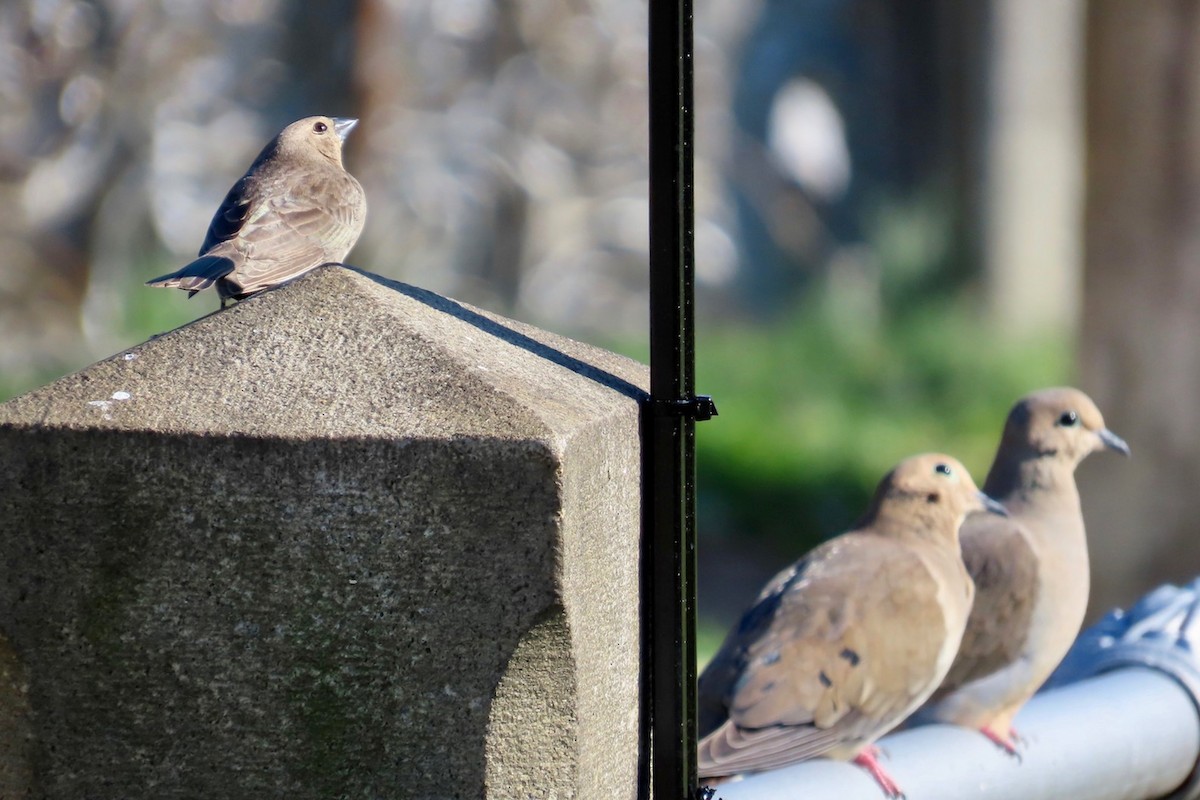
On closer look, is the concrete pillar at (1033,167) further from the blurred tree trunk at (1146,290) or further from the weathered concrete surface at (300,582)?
the weathered concrete surface at (300,582)

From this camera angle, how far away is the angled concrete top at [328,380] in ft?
5.38

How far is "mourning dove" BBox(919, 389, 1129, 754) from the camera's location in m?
3.41

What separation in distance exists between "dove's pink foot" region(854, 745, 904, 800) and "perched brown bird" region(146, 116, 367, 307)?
146 centimetres

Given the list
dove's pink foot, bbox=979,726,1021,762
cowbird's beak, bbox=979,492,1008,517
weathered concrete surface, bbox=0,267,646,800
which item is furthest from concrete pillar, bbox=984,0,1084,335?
weathered concrete surface, bbox=0,267,646,800

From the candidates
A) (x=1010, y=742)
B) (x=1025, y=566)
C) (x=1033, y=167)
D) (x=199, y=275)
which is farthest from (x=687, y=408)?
(x=1033, y=167)

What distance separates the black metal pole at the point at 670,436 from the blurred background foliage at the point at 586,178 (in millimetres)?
7617

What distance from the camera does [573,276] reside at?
10.7m

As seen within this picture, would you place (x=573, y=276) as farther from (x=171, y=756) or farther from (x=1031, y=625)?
(x=171, y=756)

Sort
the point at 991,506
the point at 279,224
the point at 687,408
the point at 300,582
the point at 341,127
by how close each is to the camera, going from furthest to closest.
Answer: the point at 341,127, the point at 991,506, the point at 279,224, the point at 687,408, the point at 300,582

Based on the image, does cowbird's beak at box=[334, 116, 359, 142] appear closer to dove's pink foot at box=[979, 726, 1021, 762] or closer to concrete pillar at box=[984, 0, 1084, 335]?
dove's pink foot at box=[979, 726, 1021, 762]

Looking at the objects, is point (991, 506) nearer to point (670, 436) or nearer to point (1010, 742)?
point (1010, 742)

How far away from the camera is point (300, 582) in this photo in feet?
5.42

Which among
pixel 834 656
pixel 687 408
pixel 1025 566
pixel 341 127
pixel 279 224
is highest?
pixel 341 127

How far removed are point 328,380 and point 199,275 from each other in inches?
40.1
